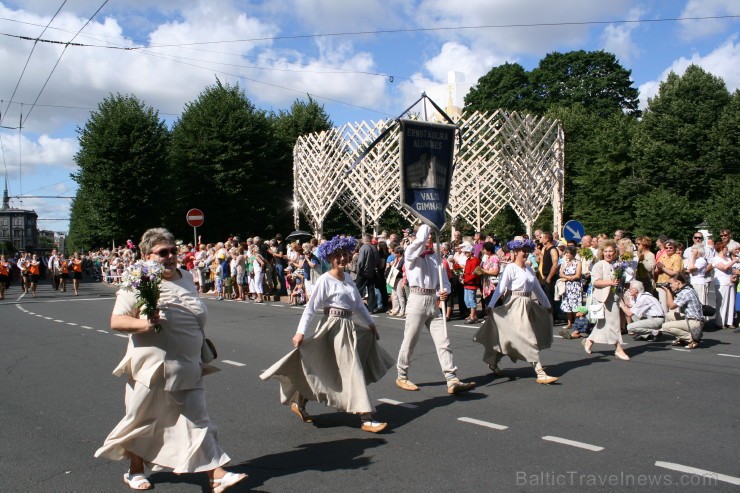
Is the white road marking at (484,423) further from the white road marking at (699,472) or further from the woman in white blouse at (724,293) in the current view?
the woman in white blouse at (724,293)

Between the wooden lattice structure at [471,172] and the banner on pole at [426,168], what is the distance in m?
12.6

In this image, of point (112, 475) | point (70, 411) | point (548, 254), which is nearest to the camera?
point (112, 475)

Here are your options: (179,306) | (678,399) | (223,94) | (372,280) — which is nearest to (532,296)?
(678,399)

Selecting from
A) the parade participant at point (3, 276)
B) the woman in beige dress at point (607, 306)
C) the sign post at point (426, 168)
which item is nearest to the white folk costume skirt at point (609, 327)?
the woman in beige dress at point (607, 306)

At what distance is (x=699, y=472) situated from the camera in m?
4.98

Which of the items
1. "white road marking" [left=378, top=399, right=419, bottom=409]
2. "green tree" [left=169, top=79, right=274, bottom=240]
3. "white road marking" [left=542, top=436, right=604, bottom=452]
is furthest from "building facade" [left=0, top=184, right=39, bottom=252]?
"white road marking" [left=542, top=436, right=604, bottom=452]

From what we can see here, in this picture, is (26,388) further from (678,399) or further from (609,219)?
(609,219)

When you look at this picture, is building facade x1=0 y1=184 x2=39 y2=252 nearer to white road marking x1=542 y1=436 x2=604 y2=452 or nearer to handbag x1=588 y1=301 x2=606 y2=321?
handbag x1=588 y1=301 x2=606 y2=321

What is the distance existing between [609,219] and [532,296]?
35.5 m

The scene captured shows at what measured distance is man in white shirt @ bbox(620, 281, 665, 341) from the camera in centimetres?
1134

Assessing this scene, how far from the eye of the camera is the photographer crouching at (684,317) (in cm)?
1068

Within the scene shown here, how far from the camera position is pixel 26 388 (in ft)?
27.7

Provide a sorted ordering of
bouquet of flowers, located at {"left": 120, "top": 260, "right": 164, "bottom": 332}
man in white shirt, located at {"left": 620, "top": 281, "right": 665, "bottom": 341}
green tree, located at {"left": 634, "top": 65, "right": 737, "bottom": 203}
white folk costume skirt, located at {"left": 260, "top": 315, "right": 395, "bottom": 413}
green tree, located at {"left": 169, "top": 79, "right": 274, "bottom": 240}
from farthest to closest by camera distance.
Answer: green tree, located at {"left": 169, "top": 79, "right": 274, "bottom": 240} → green tree, located at {"left": 634, "top": 65, "right": 737, "bottom": 203} → man in white shirt, located at {"left": 620, "top": 281, "right": 665, "bottom": 341} → white folk costume skirt, located at {"left": 260, "top": 315, "right": 395, "bottom": 413} → bouquet of flowers, located at {"left": 120, "top": 260, "right": 164, "bottom": 332}

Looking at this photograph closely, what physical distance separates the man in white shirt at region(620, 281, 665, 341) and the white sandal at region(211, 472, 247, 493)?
8.76 m
